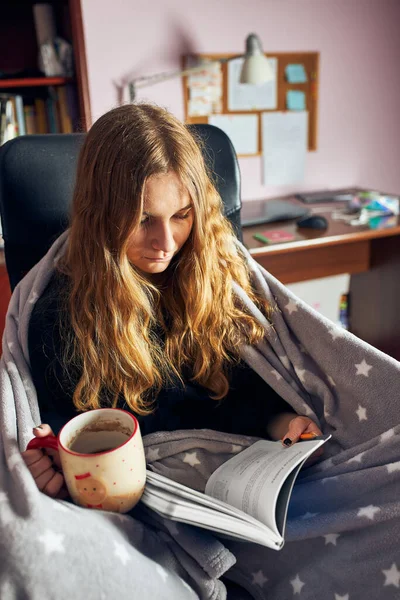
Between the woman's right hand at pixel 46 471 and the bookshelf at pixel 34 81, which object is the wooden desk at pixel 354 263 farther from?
the woman's right hand at pixel 46 471

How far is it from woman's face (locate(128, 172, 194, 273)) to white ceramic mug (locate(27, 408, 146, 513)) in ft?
0.81

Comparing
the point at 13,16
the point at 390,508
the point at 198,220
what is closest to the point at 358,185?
the point at 13,16

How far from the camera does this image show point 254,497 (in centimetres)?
68

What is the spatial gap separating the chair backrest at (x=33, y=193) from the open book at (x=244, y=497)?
1.51ft

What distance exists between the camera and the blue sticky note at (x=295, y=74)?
195cm

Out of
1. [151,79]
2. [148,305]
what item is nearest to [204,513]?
[148,305]

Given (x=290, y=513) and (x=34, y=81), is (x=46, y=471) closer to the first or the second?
(x=290, y=513)

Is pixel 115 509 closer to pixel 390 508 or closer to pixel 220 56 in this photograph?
pixel 390 508

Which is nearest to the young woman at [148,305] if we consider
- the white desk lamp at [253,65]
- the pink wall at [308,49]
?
the white desk lamp at [253,65]

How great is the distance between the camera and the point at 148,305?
88 cm

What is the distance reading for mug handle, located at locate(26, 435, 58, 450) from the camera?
696 mm

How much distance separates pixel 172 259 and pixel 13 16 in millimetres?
1252

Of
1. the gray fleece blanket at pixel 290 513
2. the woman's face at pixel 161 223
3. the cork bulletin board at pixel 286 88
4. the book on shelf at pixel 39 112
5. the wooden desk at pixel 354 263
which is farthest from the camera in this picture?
the cork bulletin board at pixel 286 88

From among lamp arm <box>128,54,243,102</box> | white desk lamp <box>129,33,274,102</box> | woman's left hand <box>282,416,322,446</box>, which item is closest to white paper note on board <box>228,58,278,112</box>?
lamp arm <box>128,54,243,102</box>
